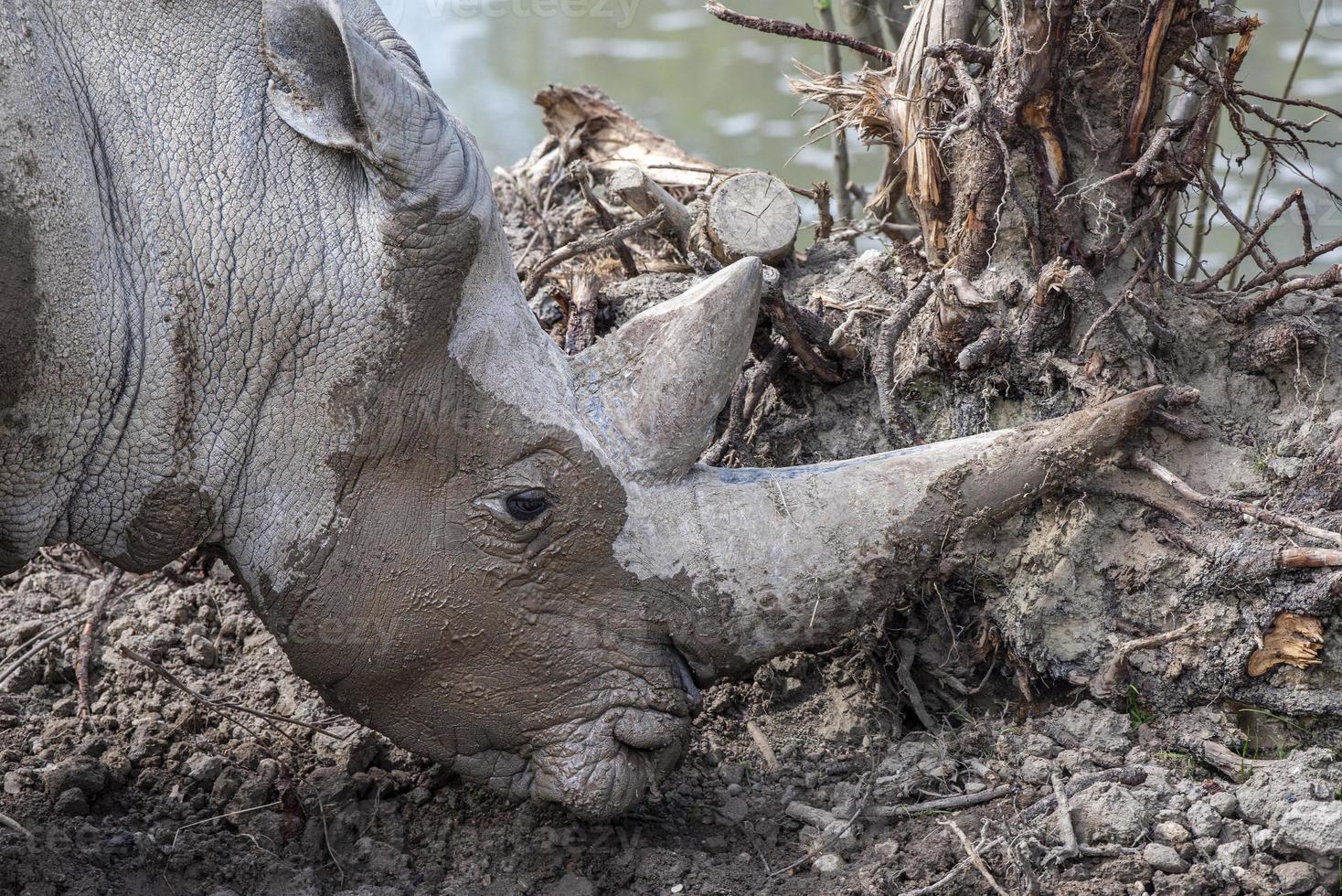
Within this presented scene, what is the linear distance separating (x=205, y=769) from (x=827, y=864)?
5.52ft

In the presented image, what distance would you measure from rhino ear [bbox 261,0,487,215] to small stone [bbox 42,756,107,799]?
179cm

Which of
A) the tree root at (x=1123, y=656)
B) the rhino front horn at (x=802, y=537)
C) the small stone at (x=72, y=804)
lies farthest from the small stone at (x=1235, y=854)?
the small stone at (x=72, y=804)

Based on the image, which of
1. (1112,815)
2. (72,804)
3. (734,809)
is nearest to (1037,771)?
(1112,815)

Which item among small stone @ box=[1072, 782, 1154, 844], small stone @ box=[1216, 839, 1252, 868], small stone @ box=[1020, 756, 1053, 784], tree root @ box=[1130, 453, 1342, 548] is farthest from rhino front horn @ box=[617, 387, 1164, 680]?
small stone @ box=[1216, 839, 1252, 868]

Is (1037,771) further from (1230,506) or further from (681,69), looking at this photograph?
(681,69)

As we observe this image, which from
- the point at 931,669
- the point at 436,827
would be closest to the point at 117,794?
the point at 436,827

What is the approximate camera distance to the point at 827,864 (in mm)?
3418

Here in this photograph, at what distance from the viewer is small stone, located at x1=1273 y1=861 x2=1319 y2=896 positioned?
297 centimetres

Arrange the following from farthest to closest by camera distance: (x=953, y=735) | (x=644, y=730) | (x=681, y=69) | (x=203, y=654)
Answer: (x=681, y=69) → (x=203, y=654) → (x=953, y=735) → (x=644, y=730)

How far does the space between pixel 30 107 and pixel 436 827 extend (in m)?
1.93

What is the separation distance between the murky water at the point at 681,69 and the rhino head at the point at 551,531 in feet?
14.1

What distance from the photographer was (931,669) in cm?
398

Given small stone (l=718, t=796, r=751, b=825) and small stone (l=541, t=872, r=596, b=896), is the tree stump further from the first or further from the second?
small stone (l=541, t=872, r=596, b=896)

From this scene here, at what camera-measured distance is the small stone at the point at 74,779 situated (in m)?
3.83
